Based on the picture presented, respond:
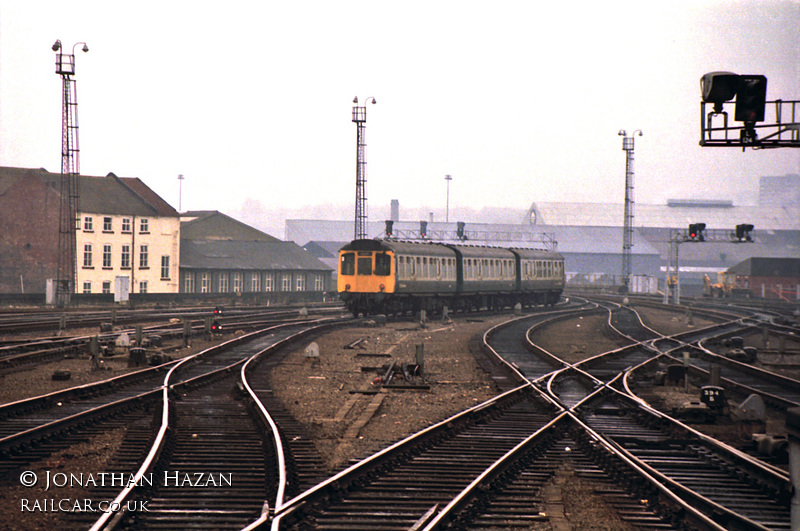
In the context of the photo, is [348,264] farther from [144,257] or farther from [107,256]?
[144,257]

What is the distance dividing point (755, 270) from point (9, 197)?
61859 millimetres

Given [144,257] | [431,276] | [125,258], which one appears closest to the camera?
[431,276]

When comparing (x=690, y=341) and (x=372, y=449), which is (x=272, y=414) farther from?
(x=690, y=341)

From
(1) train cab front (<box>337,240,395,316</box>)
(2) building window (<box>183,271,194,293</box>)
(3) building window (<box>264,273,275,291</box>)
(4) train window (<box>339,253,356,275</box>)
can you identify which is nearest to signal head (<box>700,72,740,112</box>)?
(1) train cab front (<box>337,240,395,316</box>)

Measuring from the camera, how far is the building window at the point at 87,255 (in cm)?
5372

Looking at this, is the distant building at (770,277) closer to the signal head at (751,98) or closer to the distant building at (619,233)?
the distant building at (619,233)

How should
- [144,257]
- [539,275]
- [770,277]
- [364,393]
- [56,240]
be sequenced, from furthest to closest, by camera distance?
[770,277] → [144,257] → [56,240] → [539,275] → [364,393]

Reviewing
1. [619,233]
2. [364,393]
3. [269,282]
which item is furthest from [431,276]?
[619,233]

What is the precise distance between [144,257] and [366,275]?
2817cm

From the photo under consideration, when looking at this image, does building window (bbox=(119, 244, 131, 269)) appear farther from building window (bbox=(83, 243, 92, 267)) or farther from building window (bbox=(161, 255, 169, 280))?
building window (bbox=(161, 255, 169, 280))

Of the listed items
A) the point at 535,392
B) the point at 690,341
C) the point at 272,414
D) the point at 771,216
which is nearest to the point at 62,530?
the point at 272,414

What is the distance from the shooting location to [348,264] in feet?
114

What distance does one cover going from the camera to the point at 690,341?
2839 centimetres

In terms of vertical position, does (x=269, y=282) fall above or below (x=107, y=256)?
below
